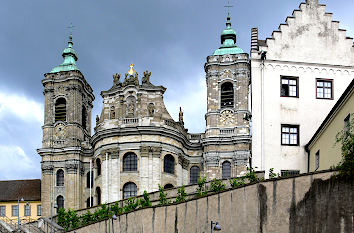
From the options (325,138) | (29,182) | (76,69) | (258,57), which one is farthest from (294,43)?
(29,182)

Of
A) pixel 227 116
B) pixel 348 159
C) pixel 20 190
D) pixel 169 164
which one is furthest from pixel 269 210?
pixel 20 190

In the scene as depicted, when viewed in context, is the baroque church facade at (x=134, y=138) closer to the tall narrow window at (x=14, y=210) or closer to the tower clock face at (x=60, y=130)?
the tower clock face at (x=60, y=130)

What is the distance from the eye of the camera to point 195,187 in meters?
43.5

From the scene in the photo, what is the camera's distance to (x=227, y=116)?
66000mm

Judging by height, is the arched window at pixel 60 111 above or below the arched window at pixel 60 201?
above

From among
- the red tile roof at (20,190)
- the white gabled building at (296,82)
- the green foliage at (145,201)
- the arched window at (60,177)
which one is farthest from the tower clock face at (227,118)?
the white gabled building at (296,82)

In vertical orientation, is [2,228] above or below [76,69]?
below

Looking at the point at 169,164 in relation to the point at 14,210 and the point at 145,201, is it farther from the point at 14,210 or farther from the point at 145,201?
the point at 145,201

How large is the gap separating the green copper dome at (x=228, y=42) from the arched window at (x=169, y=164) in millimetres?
13280

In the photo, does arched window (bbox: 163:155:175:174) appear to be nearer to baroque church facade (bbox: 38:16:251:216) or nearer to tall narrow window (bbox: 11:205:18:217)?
baroque church facade (bbox: 38:16:251:216)

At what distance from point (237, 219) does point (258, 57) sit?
11.8 meters

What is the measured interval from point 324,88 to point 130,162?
2766cm

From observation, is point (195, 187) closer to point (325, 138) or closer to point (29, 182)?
point (325, 138)

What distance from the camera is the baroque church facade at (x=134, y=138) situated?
61125mm
